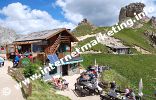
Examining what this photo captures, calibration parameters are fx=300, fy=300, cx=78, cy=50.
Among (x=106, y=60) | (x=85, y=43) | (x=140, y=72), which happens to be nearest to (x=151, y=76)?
(x=140, y=72)

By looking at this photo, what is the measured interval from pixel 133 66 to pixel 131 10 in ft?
252

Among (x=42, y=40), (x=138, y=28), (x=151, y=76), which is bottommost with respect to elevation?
(x=151, y=76)

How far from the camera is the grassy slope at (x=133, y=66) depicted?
4864 cm

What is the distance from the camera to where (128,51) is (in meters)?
78.6

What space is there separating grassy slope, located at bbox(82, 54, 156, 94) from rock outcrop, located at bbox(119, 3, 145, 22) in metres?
60.1

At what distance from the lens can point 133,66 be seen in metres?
59.1

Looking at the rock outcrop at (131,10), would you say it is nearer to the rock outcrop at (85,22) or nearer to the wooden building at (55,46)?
the rock outcrop at (85,22)

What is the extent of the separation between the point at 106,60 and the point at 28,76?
2918 centimetres

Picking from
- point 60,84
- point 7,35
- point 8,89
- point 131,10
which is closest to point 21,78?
point 8,89

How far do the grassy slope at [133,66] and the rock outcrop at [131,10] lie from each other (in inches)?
2368

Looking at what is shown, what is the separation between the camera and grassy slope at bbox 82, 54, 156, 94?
160 ft

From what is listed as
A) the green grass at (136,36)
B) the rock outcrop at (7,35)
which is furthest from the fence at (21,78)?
the rock outcrop at (7,35)

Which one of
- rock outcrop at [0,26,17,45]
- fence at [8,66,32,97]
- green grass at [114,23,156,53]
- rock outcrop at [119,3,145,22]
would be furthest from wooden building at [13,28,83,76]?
rock outcrop at [119,3,145,22]

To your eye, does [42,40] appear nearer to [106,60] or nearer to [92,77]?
[92,77]
